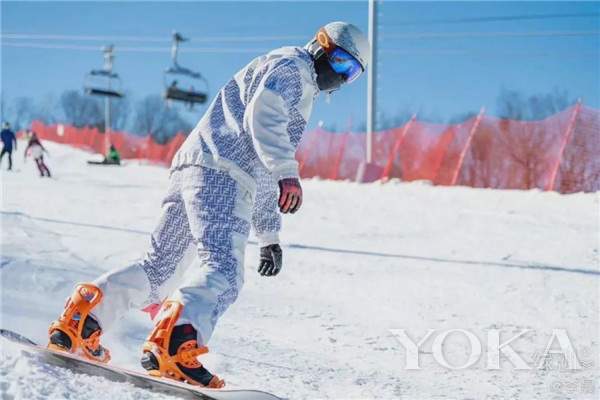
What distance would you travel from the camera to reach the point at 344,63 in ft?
9.09

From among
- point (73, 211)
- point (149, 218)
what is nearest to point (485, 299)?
point (149, 218)

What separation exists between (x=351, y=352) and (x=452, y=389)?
680 millimetres

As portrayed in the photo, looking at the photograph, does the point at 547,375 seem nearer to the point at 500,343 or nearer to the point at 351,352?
the point at 500,343

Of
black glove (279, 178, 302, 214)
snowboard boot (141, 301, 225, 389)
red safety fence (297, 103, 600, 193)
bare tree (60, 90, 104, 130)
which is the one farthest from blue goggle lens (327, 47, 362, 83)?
bare tree (60, 90, 104, 130)

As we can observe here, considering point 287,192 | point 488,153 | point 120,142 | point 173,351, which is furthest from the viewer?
point 120,142

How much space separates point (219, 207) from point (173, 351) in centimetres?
55

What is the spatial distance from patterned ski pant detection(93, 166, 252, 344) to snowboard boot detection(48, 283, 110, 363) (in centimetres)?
3

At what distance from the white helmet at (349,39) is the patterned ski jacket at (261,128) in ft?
0.44

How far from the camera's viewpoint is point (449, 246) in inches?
281

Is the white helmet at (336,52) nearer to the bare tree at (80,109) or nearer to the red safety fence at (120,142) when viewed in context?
the red safety fence at (120,142)

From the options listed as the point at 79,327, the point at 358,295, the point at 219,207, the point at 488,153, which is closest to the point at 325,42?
the point at 219,207

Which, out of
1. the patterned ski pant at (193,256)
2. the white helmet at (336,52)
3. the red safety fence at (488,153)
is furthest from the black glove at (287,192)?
the red safety fence at (488,153)

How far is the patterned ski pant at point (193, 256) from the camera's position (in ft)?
7.74

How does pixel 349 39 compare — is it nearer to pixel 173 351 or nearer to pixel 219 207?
pixel 219 207
